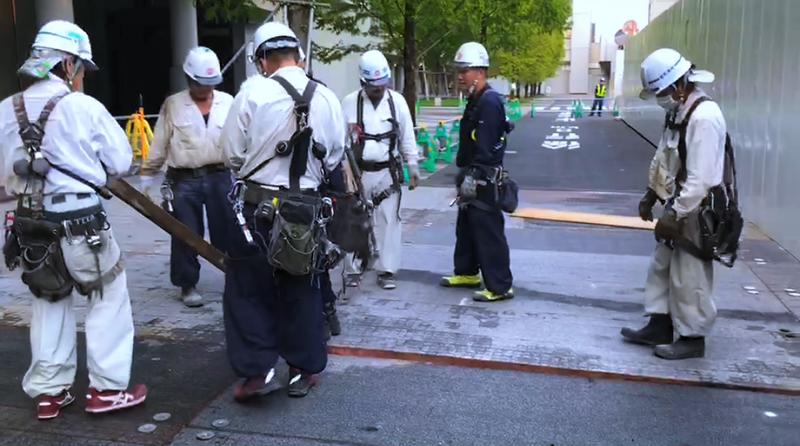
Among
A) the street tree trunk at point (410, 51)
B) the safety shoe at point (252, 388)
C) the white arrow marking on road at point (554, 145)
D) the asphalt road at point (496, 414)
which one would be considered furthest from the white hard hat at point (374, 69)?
the white arrow marking on road at point (554, 145)

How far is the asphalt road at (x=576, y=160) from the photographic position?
13297 millimetres

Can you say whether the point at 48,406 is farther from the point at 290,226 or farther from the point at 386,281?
the point at 386,281

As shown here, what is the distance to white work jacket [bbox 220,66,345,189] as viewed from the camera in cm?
382

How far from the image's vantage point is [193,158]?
219 inches

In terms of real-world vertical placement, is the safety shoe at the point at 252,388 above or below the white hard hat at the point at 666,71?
below

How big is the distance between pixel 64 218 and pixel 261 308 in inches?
42.5

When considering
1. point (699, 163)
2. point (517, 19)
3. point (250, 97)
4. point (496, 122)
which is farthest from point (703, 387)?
point (517, 19)

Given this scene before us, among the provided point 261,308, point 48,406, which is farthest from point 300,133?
point 48,406

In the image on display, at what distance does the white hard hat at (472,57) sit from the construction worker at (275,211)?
1.92m

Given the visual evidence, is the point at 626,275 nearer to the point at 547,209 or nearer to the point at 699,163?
the point at 699,163

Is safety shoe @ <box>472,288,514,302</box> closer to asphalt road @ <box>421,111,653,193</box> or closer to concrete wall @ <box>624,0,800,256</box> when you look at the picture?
concrete wall @ <box>624,0,800,256</box>

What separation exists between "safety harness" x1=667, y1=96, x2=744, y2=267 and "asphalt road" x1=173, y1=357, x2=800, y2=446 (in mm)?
838

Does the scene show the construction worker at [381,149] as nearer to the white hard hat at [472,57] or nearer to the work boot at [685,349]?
the white hard hat at [472,57]

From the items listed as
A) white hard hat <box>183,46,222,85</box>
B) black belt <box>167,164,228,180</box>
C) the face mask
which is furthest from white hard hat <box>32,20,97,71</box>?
the face mask
